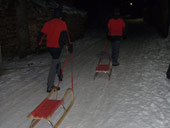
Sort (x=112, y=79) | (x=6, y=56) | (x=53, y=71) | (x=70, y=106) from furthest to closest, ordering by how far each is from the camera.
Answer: (x=6, y=56) < (x=112, y=79) < (x=53, y=71) < (x=70, y=106)

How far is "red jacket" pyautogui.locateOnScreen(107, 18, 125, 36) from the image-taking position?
6949 mm

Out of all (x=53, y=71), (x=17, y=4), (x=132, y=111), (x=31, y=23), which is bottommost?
(x=132, y=111)

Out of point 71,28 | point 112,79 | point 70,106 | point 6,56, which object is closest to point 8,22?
point 6,56

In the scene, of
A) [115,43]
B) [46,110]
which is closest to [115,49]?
[115,43]

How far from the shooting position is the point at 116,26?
276 inches

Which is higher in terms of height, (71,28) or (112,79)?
(71,28)

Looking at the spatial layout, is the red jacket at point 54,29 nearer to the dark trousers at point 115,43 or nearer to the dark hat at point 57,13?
the dark hat at point 57,13

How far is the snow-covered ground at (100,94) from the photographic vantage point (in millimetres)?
3779

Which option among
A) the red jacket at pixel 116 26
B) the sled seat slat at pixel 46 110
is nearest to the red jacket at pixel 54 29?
the sled seat slat at pixel 46 110

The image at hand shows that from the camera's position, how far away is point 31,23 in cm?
1008

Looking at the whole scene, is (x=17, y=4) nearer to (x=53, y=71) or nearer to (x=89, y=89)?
(x=53, y=71)

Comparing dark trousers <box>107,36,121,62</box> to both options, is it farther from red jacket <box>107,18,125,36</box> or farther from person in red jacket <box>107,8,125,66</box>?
red jacket <box>107,18,125,36</box>

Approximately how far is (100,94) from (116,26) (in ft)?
10.1

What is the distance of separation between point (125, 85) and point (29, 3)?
275 inches
